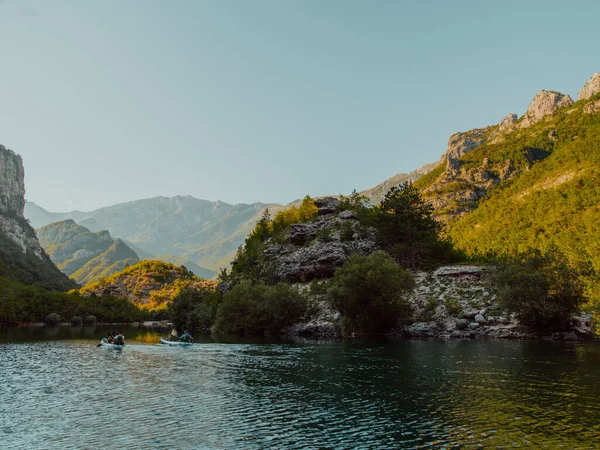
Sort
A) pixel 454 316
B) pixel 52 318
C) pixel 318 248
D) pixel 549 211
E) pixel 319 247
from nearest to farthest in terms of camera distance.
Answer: pixel 454 316
pixel 318 248
pixel 319 247
pixel 549 211
pixel 52 318

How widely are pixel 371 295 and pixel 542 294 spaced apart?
31152 mm

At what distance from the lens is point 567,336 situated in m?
73.2

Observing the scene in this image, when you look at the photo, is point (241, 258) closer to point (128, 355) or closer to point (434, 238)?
point (434, 238)

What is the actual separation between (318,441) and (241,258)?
462 ft

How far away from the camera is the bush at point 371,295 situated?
86.4m

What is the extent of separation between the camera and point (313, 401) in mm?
33594

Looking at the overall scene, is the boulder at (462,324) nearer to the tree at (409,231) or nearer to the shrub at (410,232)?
the shrub at (410,232)

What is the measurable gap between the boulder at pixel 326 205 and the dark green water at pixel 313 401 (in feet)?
348

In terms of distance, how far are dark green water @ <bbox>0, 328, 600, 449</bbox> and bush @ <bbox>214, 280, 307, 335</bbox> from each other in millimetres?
46535

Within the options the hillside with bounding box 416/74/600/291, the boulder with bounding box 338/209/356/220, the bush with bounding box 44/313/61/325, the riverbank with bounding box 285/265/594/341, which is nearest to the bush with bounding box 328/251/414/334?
the riverbank with bounding box 285/265/594/341

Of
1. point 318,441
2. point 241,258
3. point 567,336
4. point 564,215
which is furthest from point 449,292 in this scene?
point 241,258

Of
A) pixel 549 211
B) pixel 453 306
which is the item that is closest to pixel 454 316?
pixel 453 306

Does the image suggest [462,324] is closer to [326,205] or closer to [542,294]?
[542,294]

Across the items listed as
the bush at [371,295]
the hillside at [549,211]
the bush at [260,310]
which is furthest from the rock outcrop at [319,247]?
the hillside at [549,211]
